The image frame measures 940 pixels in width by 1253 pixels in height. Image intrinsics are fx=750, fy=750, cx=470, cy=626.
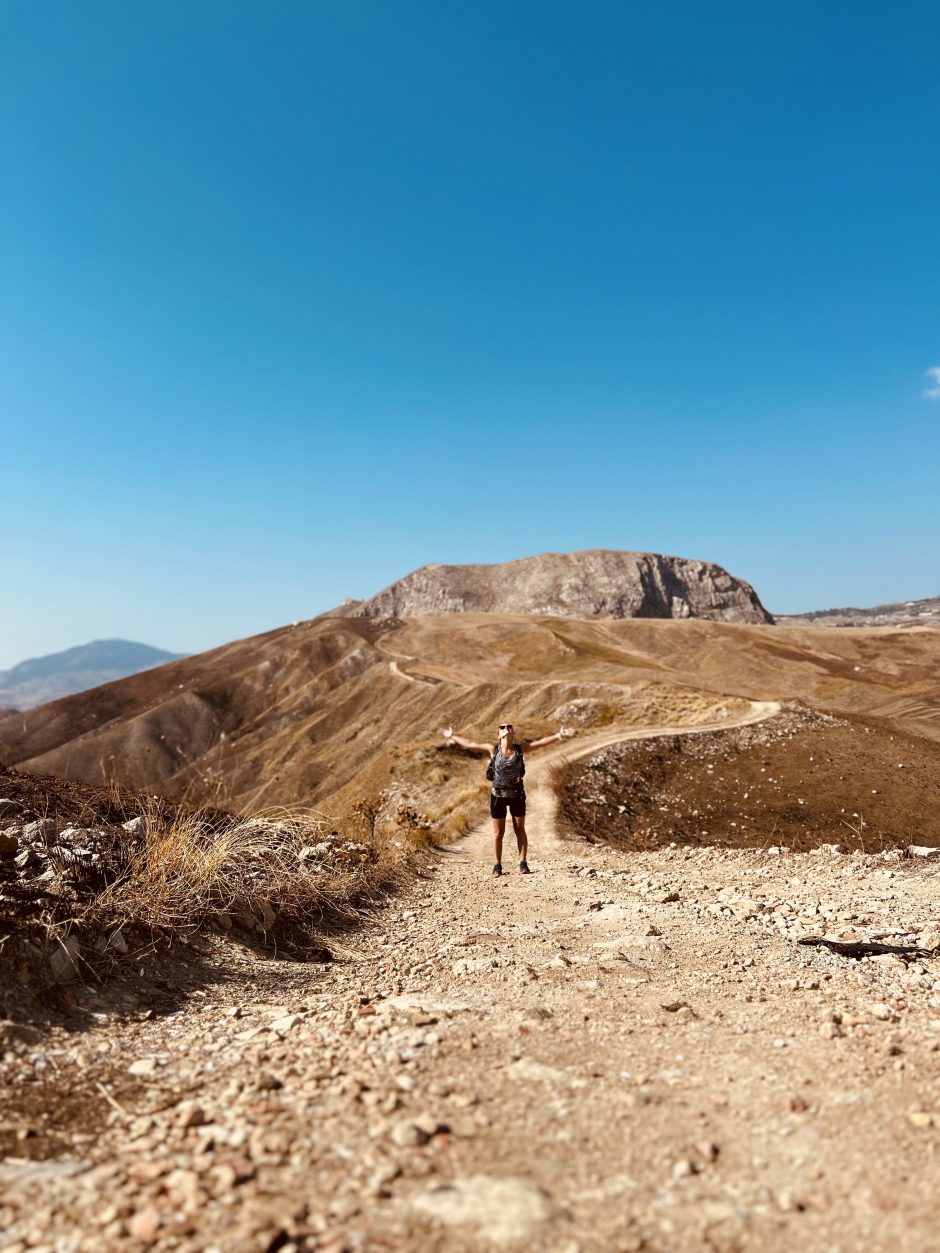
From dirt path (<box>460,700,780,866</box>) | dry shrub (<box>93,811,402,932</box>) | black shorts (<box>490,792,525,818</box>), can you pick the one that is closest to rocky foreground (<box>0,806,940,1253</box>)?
dry shrub (<box>93,811,402,932</box>)

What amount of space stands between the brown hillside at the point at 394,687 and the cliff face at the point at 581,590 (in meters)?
49.5

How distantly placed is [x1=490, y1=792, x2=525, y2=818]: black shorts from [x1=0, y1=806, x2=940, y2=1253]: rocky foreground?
6.00 metres

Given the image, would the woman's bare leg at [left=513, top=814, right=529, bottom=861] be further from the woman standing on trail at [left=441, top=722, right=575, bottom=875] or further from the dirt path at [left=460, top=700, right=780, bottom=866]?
the dirt path at [left=460, top=700, right=780, bottom=866]

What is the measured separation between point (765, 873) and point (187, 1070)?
987 centimetres

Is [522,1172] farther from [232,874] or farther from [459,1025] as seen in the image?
[232,874]

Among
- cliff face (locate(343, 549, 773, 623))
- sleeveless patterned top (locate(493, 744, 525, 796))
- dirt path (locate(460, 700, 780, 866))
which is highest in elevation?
cliff face (locate(343, 549, 773, 623))

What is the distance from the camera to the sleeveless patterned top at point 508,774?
518 inches

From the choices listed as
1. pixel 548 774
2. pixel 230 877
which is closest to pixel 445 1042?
pixel 230 877

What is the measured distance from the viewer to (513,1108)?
12.2ft

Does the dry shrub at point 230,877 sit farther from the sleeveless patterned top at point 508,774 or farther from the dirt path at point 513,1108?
the sleeveless patterned top at point 508,774

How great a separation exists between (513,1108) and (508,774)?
31.1 ft

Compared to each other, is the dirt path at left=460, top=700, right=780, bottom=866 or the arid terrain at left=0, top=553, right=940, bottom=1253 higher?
the arid terrain at left=0, top=553, right=940, bottom=1253

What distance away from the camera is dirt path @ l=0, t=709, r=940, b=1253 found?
2797 mm

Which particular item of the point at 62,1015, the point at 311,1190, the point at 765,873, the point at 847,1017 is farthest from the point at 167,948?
the point at 765,873
